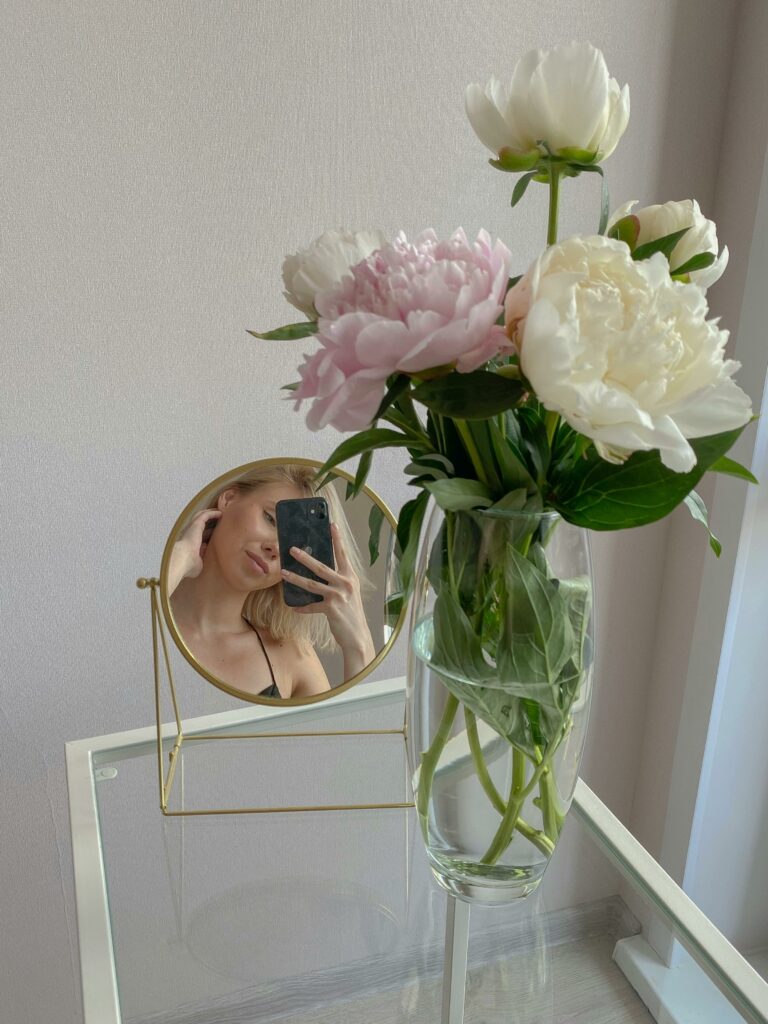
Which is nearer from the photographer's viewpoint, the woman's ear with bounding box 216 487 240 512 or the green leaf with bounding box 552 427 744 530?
the green leaf with bounding box 552 427 744 530

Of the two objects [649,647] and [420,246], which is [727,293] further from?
[420,246]

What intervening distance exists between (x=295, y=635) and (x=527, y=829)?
0.29 m

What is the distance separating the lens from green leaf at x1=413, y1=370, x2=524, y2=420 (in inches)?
16.3

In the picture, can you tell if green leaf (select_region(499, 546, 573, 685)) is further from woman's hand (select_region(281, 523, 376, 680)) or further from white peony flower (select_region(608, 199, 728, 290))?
woman's hand (select_region(281, 523, 376, 680))

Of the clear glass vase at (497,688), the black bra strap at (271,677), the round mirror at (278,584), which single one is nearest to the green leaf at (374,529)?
→ the round mirror at (278,584)

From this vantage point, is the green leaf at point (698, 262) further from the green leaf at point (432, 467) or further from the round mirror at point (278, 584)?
the round mirror at point (278, 584)

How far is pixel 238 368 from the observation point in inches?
38.0

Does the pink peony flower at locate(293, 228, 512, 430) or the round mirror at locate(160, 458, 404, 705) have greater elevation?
the pink peony flower at locate(293, 228, 512, 430)

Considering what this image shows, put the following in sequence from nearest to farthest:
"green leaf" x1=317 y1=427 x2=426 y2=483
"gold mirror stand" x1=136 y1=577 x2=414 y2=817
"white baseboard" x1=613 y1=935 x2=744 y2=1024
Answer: "green leaf" x1=317 y1=427 x2=426 y2=483, "white baseboard" x1=613 y1=935 x2=744 y2=1024, "gold mirror stand" x1=136 y1=577 x2=414 y2=817

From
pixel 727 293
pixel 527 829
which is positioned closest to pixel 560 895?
pixel 527 829

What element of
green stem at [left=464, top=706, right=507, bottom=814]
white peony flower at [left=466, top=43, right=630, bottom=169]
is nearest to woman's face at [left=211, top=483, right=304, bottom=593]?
green stem at [left=464, top=706, right=507, bottom=814]

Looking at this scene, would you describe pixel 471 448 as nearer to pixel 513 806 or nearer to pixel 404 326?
pixel 404 326

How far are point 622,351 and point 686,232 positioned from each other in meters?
0.14

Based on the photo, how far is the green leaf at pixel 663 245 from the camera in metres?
0.46
